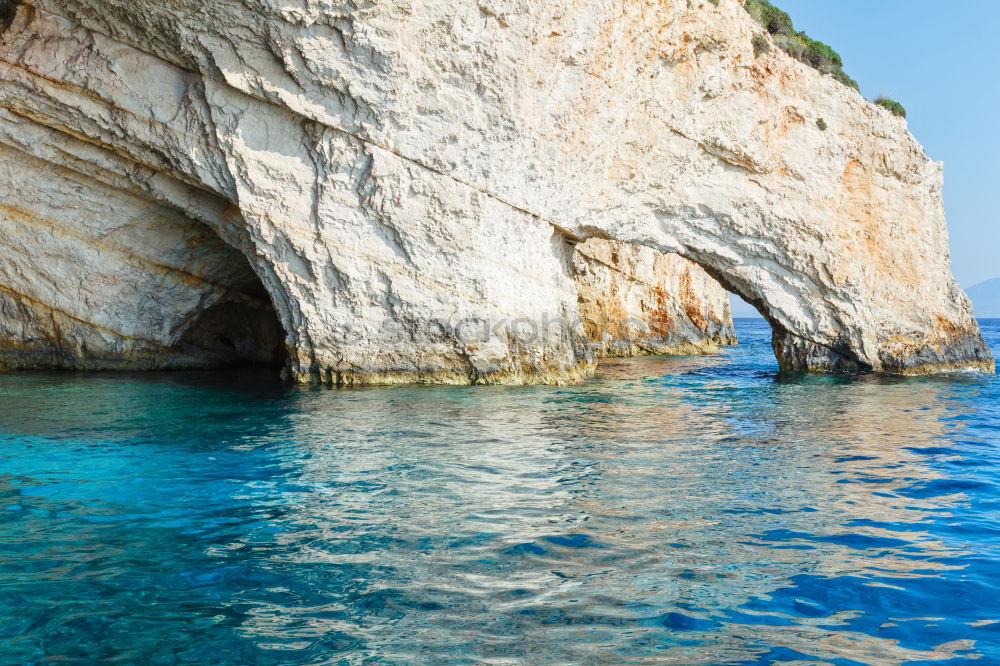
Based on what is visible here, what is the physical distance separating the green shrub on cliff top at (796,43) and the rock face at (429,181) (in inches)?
36.5

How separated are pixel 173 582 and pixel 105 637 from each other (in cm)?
78

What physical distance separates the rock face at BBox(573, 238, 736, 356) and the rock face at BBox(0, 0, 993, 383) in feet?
30.1

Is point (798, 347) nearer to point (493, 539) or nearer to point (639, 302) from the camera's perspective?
point (639, 302)

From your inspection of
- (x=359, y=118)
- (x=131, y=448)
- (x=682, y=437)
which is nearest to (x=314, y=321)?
(x=359, y=118)

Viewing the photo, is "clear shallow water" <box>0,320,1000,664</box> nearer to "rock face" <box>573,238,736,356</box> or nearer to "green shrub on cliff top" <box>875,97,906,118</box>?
"green shrub on cliff top" <box>875,97,906,118</box>

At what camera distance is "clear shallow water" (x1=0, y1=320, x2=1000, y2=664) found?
4.21 m

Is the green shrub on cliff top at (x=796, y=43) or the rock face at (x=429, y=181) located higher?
the green shrub on cliff top at (x=796, y=43)

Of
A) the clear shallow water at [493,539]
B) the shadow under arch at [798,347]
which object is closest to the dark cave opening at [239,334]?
the clear shallow water at [493,539]

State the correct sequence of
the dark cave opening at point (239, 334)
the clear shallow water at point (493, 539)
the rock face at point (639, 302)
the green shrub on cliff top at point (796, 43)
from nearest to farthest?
the clear shallow water at point (493, 539) < the green shrub on cliff top at point (796, 43) < the dark cave opening at point (239, 334) < the rock face at point (639, 302)

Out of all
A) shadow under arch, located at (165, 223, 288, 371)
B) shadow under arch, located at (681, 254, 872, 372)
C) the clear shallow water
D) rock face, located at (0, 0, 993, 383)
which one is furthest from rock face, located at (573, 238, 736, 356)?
the clear shallow water

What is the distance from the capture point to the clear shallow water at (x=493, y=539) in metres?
4.21

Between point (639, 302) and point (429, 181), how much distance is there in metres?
16.4

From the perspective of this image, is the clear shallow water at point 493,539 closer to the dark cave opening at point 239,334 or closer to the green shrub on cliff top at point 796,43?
the dark cave opening at point 239,334

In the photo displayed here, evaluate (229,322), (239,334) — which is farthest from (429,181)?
(239,334)
